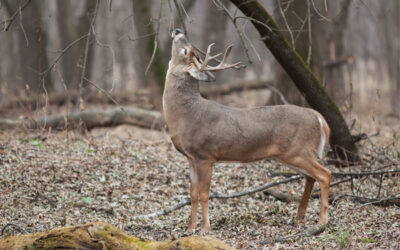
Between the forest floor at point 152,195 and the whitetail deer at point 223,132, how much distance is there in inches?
20.8

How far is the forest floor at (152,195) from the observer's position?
19.6ft

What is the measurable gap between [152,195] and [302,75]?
2796 mm

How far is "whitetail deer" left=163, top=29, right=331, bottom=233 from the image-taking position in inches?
246

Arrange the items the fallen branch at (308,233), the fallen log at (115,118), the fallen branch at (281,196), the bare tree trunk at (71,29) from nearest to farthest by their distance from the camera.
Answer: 1. the fallen branch at (308,233)
2. the fallen branch at (281,196)
3. the fallen log at (115,118)
4. the bare tree trunk at (71,29)

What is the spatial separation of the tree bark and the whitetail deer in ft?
5.27

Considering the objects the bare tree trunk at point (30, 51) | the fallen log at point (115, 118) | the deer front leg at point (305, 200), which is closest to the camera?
the deer front leg at point (305, 200)

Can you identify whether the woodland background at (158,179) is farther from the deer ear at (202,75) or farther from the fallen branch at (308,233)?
the deer ear at (202,75)

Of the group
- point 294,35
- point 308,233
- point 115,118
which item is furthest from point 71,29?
point 308,233

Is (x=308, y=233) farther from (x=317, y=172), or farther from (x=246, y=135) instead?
(x=246, y=135)

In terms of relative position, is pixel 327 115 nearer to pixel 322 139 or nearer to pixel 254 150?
pixel 322 139

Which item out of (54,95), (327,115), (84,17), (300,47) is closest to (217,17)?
(84,17)

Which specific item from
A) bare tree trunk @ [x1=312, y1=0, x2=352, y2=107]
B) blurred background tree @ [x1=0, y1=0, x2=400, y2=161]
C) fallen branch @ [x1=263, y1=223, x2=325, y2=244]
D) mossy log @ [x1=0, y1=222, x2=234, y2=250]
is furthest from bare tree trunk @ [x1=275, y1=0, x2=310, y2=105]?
mossy log @ [x1=0, y1=222, x2=234, y2=250]

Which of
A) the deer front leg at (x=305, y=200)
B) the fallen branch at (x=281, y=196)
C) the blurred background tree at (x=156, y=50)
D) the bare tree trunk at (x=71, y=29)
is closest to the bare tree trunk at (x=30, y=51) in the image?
the blurred background tree at (x=156, y=50)

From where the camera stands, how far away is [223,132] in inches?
248
